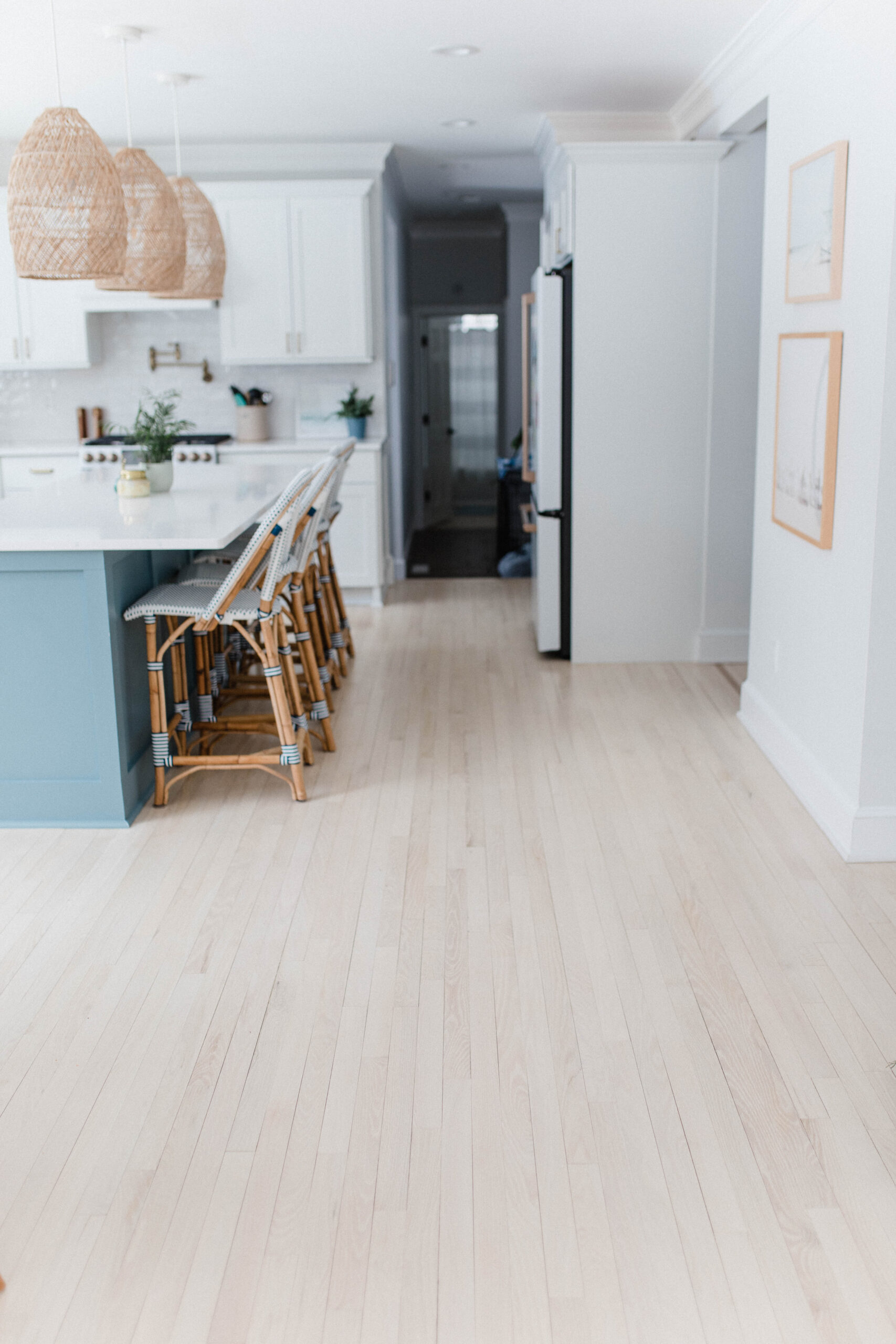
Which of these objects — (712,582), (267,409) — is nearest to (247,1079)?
(712,582)

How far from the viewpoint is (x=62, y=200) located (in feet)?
11.5

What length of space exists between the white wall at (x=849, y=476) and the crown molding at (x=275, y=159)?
3.33m

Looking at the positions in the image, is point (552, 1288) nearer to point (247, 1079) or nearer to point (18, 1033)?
point (247, 1079)

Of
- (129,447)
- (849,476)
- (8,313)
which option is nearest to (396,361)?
(129,447)

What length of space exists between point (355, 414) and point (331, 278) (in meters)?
0.79

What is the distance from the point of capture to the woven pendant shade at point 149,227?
4297mm

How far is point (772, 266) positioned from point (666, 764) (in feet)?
5.92

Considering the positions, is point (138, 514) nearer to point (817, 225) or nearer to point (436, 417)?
point (817, 225)

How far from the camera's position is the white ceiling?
4.14 meters

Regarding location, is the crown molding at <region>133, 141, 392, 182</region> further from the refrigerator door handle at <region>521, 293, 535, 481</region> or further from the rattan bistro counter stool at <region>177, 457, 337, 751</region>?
the rattan bistro counter stool at <region>177, 457, 337, 751</region>

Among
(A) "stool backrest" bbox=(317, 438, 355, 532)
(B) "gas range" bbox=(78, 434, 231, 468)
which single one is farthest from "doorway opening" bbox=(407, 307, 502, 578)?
(A) "stool backrest" bbox=(317, 438, 355, 532)

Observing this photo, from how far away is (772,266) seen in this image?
422 cm

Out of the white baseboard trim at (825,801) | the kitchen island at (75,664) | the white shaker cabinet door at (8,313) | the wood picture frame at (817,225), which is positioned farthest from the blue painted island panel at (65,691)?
the white shaker cabinet door at (8,313)

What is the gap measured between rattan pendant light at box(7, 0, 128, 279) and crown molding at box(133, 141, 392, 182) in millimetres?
3585
